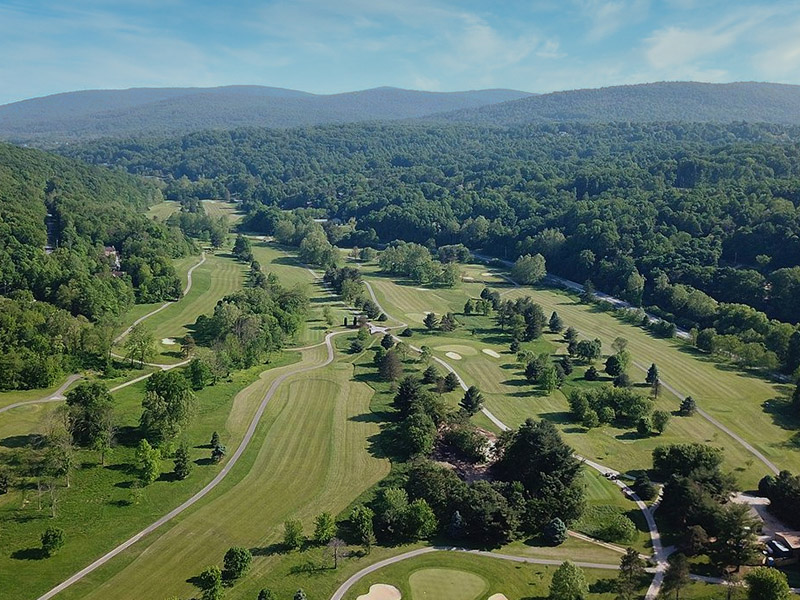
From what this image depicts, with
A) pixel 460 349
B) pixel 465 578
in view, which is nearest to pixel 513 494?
pixel 465 578

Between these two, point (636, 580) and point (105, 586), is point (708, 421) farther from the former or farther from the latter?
point (105, 586)

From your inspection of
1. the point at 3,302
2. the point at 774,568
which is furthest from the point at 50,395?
the point at 774,568

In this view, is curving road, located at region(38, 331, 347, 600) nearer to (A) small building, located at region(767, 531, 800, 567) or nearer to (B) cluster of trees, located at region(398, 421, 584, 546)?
(B) cluster of trees, located at region(398, 421, 584, 546)

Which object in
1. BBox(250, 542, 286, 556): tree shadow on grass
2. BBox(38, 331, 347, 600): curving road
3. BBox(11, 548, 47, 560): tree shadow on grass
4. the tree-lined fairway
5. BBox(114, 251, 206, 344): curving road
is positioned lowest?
BBox(250, 542, 286, 556): tree shadow on grass

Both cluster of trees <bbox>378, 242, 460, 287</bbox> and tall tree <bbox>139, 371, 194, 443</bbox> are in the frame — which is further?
cluster of trees <bbox>378, 242, 460, 287</bbox>

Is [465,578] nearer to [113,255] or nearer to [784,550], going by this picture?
[784,550]

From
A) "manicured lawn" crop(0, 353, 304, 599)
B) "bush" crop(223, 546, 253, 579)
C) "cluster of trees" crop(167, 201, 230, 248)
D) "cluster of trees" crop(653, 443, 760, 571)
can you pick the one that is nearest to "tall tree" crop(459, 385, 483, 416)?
"cluster of trees" crop(653, 443, 760, 571)
